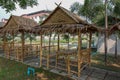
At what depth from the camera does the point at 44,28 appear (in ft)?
36.7

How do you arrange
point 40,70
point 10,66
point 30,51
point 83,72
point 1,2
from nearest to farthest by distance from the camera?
point 83,72 → point 40,70 → point 10,66 → point 30,51 → point 1,2

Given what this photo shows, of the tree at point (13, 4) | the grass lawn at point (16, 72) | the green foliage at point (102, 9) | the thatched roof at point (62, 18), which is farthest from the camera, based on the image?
the tree at point (13, 4)

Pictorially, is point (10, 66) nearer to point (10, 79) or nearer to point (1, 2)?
point (10, 79)

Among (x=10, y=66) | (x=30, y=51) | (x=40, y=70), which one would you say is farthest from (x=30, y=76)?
(x=30, y=51)

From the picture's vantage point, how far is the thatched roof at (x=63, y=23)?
9789 millimetres

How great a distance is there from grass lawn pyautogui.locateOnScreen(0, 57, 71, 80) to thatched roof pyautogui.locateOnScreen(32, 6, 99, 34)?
2.85 meters

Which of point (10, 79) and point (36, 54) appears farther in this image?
point (36, 54)

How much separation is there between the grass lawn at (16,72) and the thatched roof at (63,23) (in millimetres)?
2845

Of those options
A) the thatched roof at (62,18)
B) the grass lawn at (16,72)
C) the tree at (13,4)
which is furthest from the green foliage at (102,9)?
the grass lawn at (16,72)

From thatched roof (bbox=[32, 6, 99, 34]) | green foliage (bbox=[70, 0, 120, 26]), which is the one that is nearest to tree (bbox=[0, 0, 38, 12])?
green foliage (bbox=[70, 0, 120, 26])

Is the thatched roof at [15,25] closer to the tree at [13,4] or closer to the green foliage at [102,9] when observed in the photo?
the tree at [13,4]

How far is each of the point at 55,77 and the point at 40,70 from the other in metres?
1.72

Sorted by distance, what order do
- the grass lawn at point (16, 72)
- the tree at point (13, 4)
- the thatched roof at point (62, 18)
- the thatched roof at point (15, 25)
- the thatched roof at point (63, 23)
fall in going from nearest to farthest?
the thatched roof at point (63, 23) < the thatched roof at point (62, 18) < the grass lawn at point (16, 72) < the thatched roof at point (15, 25) < the tree at point (13, 4)

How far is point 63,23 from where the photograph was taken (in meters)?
10.6
